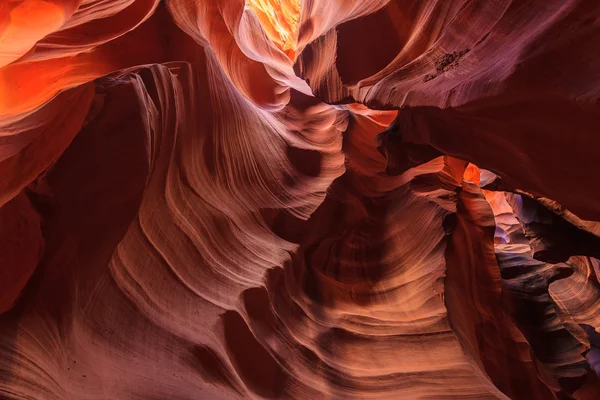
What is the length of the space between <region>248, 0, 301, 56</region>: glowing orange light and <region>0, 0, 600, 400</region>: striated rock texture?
347 centimetres

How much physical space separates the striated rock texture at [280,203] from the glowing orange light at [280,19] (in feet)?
11.4

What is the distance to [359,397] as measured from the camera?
2.54m

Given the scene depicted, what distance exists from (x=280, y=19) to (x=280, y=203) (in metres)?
5.51

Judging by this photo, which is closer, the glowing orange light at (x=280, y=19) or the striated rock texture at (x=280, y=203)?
Result: the striated rock texture at (x=280, y=203)

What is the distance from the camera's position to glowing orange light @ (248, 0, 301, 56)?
748cm

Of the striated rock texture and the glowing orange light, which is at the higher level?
the glowing orange light

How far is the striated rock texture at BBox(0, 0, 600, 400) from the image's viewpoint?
191 centimetres

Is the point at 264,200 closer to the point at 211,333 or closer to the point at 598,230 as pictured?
the point at 211,333

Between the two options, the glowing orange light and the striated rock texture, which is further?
the glowing orange light

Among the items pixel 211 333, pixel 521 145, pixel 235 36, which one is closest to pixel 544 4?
pixel 521 145

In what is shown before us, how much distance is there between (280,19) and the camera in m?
7.93

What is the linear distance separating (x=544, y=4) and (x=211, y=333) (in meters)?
2.37

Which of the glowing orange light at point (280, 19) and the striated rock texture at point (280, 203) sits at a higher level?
the glowing orange light at point (280, 19)

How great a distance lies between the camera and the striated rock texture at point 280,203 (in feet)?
6.25
